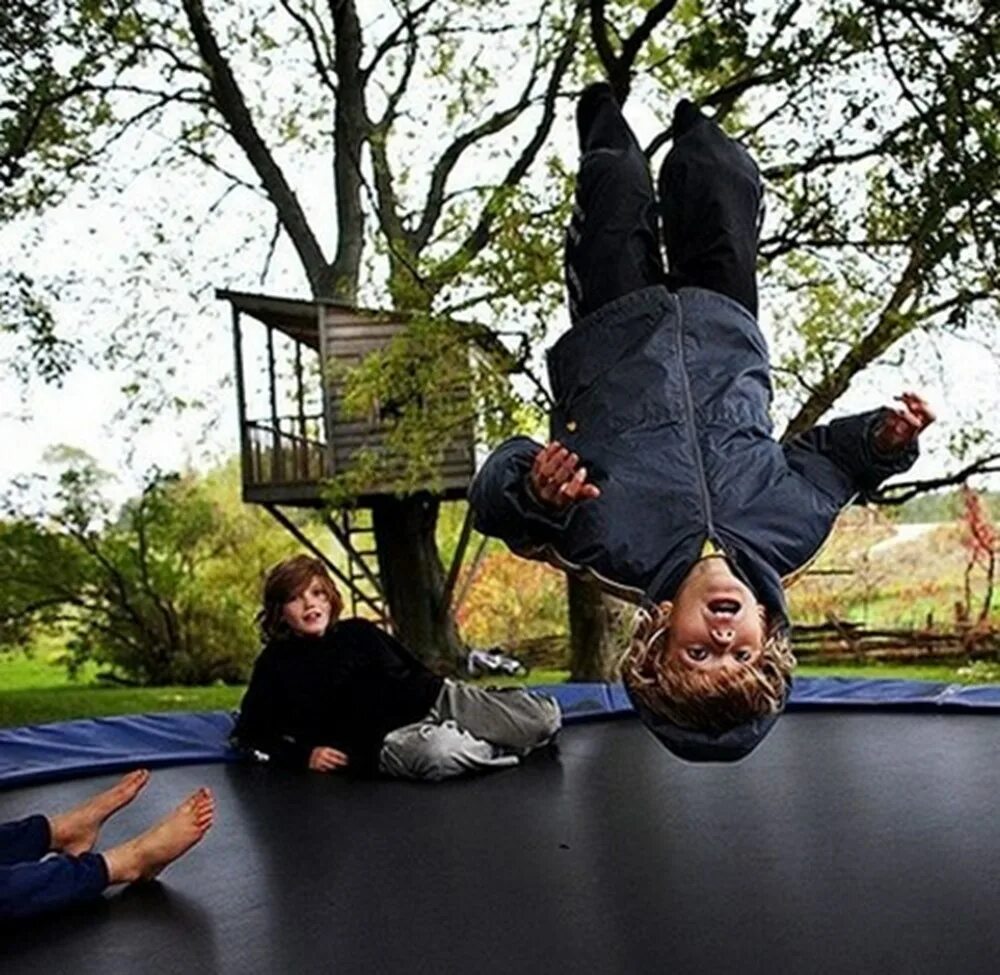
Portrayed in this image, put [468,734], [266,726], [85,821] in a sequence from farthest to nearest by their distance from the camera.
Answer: [266,726] → [468,734] → [85,821]

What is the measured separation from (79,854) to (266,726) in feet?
2.84

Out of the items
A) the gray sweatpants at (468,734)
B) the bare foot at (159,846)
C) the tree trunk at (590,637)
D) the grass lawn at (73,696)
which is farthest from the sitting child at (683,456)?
the grass lawn at (73,696)

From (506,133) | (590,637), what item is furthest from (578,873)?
(506,133)

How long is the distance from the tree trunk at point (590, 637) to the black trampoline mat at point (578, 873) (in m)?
1.71

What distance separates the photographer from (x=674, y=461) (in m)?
1.65

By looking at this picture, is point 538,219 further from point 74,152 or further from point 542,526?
point 542,526

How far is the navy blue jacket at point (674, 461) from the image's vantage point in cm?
158

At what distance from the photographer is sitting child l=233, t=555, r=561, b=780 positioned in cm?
245

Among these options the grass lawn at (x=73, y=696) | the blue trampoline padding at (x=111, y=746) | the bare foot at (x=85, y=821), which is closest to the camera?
the bare foot at (x=85, y=821)

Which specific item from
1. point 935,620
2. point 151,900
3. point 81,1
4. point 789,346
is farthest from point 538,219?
point 151,900

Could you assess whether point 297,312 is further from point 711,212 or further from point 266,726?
point 711,212

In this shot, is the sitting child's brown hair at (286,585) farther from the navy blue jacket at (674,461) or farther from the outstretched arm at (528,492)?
the outstretched arm at (528,492)

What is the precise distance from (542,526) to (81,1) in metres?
3.26

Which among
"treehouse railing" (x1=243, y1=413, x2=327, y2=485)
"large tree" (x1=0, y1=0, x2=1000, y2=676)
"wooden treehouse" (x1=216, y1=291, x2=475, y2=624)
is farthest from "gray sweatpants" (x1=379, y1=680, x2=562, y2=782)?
"treehouse railing" (x1=243, y1=413, x2=327, y2=485)
